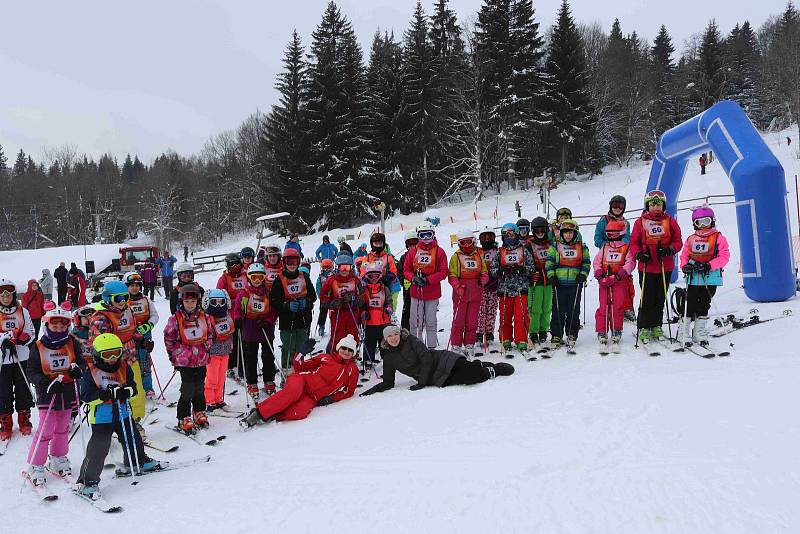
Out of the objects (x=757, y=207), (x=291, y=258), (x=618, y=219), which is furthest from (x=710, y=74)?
(x=291, y=258)

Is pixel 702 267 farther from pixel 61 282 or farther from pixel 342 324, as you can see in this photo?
pixel 61 282

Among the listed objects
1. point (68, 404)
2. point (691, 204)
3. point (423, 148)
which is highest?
point (423, 148)

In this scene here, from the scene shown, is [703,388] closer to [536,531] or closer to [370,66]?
[536,531]

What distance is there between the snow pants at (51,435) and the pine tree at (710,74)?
4825 centimetres

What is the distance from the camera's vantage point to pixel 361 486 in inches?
149

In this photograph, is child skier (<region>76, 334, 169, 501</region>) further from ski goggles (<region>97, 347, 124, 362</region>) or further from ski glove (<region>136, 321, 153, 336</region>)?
ski glove (<region>136, 321, 153, 336</region>)

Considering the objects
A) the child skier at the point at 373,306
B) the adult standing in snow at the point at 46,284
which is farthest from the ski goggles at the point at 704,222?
the adult standing in snow at the point at 46,284

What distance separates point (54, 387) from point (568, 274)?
6051 millimetres

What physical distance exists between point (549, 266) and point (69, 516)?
19.5 feet

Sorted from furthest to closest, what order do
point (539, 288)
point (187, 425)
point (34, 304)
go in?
point (34, 304), point (539, 288), point (187, 425)

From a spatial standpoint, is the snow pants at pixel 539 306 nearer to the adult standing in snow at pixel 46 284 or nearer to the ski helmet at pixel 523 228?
the ski helmet at pixel 523 228

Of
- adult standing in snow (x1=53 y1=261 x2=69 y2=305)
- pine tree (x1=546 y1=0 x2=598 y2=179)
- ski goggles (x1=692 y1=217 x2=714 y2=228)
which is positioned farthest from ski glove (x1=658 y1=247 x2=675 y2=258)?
pine tree (x1=546 y1=0 x2=598 y2=179)

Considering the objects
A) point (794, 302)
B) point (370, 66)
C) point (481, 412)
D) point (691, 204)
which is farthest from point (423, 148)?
point (481, 412)

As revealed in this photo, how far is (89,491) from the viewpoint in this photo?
4.17 m
